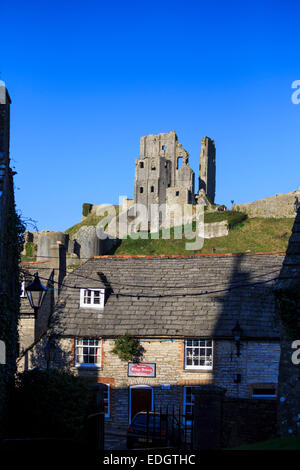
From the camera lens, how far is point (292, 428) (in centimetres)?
1005

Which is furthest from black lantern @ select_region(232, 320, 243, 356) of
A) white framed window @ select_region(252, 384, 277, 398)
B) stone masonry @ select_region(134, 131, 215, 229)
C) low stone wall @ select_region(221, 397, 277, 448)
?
stone masonry @ select_region(134, 131, 215, 229)

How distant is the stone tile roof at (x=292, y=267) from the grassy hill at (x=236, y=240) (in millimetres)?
49987

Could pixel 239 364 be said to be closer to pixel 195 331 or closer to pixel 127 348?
pixel 195 331

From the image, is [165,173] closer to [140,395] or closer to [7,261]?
[140,395]

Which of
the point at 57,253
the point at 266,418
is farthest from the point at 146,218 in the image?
the point at 266,418

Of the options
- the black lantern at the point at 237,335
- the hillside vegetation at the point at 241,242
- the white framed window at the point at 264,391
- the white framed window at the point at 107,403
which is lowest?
the white framed window at the point at 107,403

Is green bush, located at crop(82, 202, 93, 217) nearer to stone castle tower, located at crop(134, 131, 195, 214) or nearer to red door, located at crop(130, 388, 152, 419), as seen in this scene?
stone castle tower, located at crop(134, 131, 195, 214)

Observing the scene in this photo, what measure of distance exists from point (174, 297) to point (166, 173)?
68.0 m

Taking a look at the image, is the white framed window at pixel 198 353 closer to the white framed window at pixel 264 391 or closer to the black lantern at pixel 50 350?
the white framed window at pixel 264 391

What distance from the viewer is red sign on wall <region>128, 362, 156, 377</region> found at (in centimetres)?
2150

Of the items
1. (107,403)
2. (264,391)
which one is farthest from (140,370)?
(264,391)

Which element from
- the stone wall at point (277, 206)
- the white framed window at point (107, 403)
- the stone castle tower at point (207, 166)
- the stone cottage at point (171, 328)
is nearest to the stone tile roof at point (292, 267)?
the stone cottage at point (171, 328)

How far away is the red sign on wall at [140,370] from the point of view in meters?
21.5
